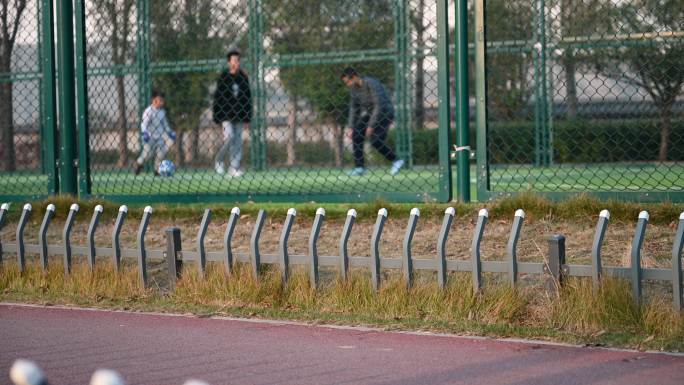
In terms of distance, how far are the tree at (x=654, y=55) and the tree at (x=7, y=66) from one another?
18.1 ft

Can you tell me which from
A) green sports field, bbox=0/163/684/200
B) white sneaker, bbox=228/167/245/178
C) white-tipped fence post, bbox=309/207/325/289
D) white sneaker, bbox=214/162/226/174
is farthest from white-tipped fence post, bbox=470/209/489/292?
white sneaker, bbox=214/162/226/174

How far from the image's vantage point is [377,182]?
11602 mm

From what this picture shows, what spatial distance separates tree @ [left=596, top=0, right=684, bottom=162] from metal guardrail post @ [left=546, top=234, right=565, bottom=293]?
293 centimetres

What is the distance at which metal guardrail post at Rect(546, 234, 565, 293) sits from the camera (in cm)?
625

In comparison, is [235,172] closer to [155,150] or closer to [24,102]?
[155,150]

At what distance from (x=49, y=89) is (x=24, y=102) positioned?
211cm

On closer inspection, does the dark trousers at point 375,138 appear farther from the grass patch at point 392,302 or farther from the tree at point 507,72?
the grass patch at point 392,302

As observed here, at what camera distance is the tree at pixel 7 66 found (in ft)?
34.9

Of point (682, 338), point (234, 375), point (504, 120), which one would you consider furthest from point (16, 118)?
point (682, 338)

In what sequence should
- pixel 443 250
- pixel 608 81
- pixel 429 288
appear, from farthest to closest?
pixel 608 81
pixel 429 288
pixel 443 250

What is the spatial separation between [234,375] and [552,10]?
5443 mm

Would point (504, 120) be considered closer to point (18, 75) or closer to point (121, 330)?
point (18, 75)

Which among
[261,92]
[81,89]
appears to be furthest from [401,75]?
[81,89]

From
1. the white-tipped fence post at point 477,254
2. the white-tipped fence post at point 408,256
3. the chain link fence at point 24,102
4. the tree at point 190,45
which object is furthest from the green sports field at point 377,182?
the white-tipped fence post at point 477,254
